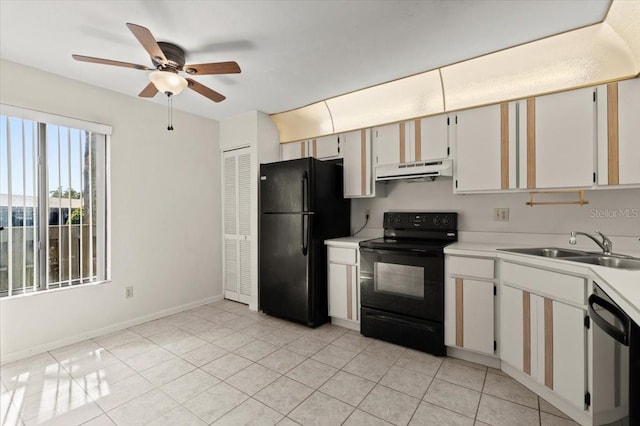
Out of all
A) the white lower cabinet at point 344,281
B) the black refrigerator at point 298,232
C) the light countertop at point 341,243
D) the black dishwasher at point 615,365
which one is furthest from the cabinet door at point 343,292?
the black dishwasher at point 615,365

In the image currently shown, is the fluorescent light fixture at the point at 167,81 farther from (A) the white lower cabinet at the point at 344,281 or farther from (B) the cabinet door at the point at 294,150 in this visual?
(A) the white lower cabinet at the point at 344,281

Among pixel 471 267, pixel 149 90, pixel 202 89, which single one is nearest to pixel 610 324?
pixel 471 267

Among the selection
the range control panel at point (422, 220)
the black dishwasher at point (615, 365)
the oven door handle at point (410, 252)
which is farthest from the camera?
the range control panel at point (422, 220)

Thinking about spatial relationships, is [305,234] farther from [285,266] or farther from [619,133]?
[619,133]

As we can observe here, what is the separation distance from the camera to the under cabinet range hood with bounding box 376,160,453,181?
8.60 feet

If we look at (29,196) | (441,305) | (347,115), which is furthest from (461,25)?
(29,196)

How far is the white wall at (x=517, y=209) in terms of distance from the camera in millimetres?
2203

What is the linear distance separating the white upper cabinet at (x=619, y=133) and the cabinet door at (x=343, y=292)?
210 centimetres

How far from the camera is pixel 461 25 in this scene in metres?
1.95

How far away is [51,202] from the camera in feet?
8.73

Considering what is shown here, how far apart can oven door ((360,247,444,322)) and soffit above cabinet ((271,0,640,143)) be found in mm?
1375

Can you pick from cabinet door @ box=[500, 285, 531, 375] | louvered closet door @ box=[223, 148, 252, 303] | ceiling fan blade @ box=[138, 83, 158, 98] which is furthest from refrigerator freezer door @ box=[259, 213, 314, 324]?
cabinet door @ box=[500, 285, 531, 375]

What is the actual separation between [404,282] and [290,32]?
7.23ft

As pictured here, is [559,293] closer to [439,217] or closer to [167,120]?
[439,217]
